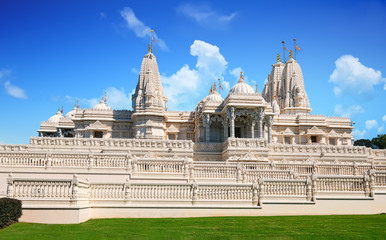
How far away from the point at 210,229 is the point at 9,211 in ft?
21.6

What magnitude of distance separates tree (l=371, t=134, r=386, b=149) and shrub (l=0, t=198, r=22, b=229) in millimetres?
65755

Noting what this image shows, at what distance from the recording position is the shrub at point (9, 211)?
11748mm

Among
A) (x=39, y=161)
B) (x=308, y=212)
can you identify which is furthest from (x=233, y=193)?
(x=39, y=161)

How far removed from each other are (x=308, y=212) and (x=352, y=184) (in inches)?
112

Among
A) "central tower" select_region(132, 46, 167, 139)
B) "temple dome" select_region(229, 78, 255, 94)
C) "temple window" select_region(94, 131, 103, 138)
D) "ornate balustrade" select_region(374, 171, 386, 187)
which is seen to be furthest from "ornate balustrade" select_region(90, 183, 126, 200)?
"temple window" select_region(94, 131, 103, 138)

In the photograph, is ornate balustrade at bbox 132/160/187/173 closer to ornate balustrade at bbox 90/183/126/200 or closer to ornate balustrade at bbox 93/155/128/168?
ornate balustrade at bbox 93/155/128/168

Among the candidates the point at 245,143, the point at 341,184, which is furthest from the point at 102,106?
the point at 341,184

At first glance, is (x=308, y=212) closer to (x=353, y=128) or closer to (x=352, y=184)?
(x=352, y=184)

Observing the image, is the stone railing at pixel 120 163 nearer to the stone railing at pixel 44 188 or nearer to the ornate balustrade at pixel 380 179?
the ornate balustrade at pixel 380 179

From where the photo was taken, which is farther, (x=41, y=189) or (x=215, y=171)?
(x=215, y=171)

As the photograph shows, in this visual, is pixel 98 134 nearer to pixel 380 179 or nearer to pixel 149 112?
pixel 149 112

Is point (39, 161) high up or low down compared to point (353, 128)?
down

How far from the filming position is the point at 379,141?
67.9 m

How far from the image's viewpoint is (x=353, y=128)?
4659cm
